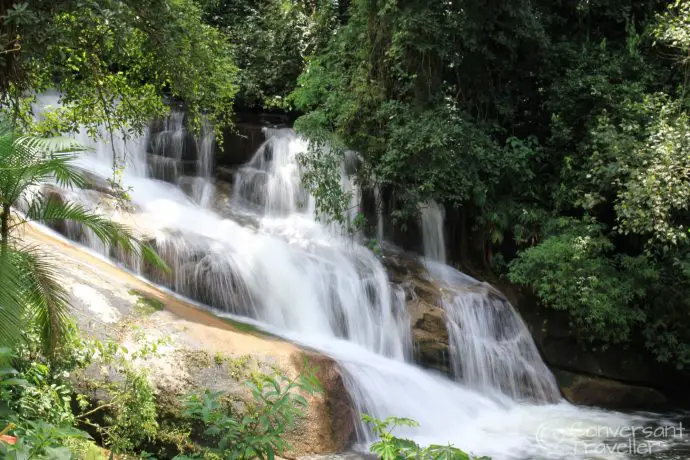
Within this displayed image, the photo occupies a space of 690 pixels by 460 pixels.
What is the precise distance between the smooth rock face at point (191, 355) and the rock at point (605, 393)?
16.8 feet

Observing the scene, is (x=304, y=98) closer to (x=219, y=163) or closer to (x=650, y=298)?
(x=219, y=163)

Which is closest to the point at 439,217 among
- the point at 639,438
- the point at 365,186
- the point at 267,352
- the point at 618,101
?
the point at 365,186

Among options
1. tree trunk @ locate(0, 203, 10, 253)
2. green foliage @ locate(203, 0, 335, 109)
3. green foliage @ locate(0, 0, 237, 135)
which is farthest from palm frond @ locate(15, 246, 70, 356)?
green foliage @ locate(203, 0, 335, 109)

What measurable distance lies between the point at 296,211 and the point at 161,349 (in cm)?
637

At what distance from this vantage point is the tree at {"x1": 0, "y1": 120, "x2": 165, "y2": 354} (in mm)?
4953

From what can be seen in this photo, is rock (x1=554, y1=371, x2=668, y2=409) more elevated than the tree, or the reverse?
the tree

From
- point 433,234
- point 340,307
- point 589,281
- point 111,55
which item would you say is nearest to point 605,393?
point 589,281

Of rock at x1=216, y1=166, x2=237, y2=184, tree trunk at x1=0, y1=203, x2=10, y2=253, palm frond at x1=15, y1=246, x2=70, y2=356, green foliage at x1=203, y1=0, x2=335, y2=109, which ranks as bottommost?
palm frond at x1=15, y1=246, x2=70, y2=356

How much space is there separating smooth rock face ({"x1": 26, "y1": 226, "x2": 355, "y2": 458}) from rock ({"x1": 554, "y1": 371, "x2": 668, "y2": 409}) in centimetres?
511

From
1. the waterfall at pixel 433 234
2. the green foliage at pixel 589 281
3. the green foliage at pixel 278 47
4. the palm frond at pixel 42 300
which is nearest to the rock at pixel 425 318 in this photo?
the waterfall at pixel 433 234

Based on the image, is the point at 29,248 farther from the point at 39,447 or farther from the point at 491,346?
the point at 491,346

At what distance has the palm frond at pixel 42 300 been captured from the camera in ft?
17.4

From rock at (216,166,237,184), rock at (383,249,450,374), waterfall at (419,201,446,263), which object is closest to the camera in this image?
rock at (383,249,450,374)

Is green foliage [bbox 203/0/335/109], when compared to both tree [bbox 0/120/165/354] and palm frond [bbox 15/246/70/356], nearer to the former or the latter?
tree [bbox 0/120/165/354]
